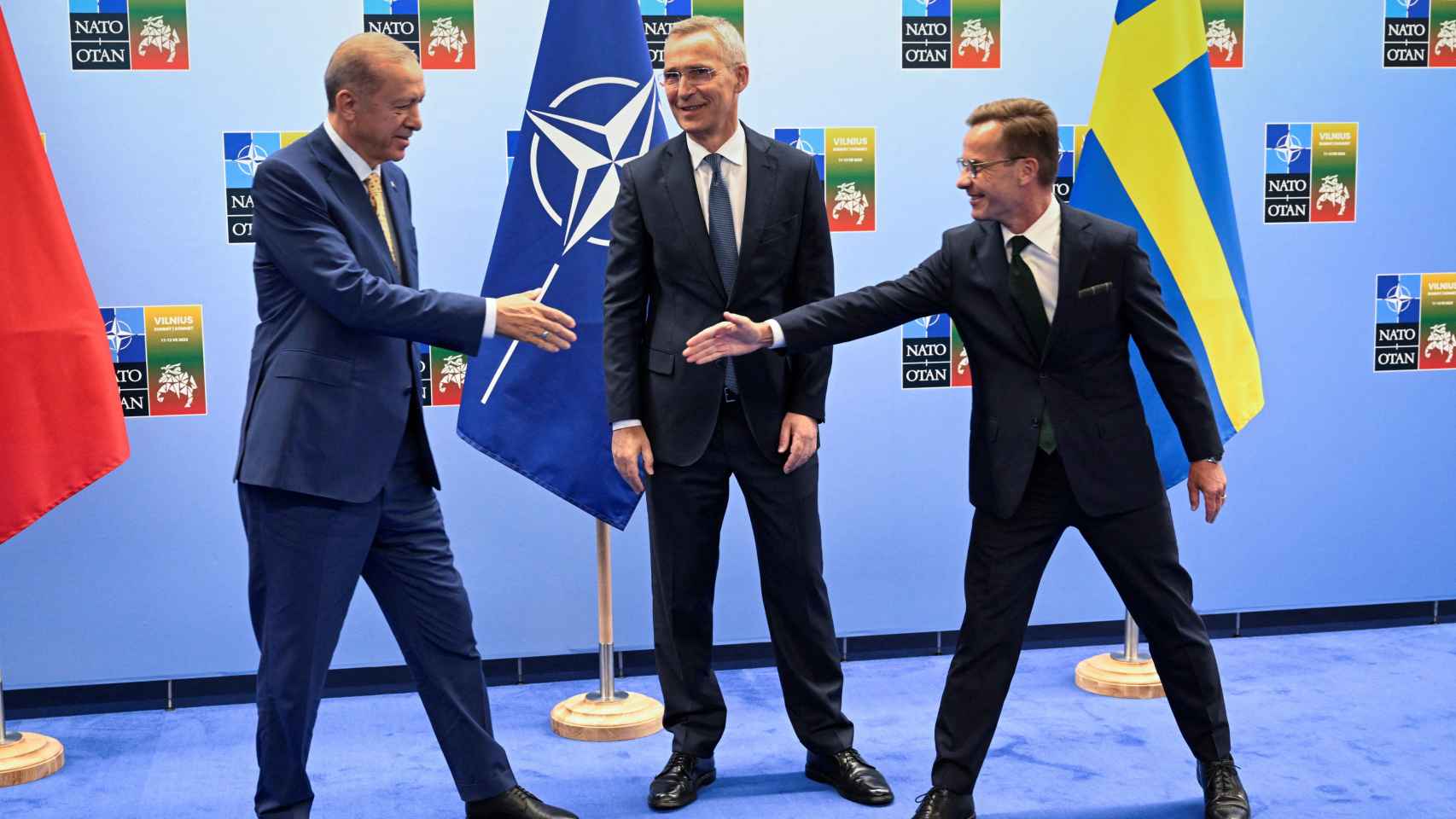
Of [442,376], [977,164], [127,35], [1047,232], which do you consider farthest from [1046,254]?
[127,35]

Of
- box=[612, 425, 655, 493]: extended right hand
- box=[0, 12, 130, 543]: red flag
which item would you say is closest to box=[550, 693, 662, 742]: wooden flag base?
box=[612, 425, 655, 493]: extended right hand

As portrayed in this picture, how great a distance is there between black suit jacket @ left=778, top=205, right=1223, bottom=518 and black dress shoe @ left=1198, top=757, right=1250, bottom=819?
712 millimetres

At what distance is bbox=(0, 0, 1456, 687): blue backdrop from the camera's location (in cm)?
452

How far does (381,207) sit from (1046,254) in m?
1.53

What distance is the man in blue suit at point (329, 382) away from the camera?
3.12 metres

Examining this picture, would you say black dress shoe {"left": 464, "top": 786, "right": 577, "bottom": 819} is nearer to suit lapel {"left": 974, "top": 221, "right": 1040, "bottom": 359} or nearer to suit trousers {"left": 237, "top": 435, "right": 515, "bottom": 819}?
suit trousers {"left": 237, "top": 435, "right": 515, "bottom": 819}

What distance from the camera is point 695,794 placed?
376cm

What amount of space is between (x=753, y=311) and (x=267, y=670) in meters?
1.40

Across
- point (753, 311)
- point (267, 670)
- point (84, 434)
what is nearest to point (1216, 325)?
point (753, 311)

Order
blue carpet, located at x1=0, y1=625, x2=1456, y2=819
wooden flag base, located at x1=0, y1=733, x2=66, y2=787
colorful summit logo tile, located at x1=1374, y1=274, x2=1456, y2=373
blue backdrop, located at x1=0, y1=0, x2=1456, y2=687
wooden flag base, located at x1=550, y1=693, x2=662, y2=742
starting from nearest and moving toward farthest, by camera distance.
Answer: blue carpet, located at x1=0, y1=625, x2=1456, y2=819, wooden flag base, located at x1=0, y1=733, x2=66, y2=787, wooden flag base, located at x1=550, y1=693, x2=662, y2=742, blue backdrop, located at x1=0, y1=0, x2=1456, y2=687, colorful summit logo tile, located at x1=1374, y1=274, x2=1456, y2=373

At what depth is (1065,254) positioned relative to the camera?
130 inches

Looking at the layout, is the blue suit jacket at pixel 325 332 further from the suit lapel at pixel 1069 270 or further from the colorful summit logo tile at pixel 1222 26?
the colorful summit logo tile at pixel 1222 26

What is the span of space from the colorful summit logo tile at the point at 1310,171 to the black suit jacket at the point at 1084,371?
6.72 ft

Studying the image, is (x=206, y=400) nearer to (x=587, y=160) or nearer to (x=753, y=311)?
(x=587, y=160)
